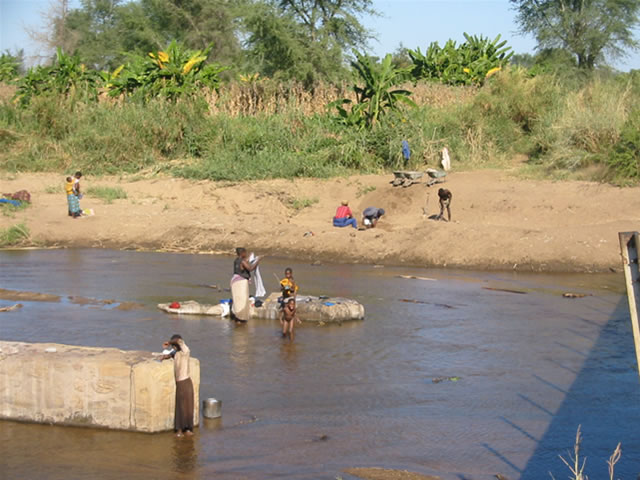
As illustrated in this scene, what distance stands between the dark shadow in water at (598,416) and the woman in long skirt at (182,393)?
2.88m

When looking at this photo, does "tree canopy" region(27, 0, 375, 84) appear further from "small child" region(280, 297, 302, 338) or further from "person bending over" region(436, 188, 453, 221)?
"small child" region(280, 297, 302, 338)

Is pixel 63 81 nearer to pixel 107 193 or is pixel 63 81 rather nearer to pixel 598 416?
pixel 107 193

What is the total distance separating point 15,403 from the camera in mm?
8492

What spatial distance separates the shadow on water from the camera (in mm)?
7561

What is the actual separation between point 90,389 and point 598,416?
16.6 ft

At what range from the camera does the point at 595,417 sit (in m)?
8.81

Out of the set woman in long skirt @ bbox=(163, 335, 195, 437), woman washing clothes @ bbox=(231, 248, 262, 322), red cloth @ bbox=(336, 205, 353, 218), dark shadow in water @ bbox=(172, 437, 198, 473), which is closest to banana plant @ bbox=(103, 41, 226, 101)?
red cloth @ bbox=(336, 205, 353, 218)

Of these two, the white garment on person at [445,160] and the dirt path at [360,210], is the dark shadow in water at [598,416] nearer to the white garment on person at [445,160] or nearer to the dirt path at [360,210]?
the dirt path at [360,210]

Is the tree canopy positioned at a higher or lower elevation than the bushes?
higher

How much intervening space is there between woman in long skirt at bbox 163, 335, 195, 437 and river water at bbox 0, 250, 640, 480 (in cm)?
13

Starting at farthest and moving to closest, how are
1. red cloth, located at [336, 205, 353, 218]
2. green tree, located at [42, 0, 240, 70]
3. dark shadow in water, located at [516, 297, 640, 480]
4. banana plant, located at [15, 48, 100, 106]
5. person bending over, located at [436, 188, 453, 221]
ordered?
green tree, located at [42, 0, 240, 70]
banana plant, located at [15, 48, 100, 106]
red cloth, located at [336, 205, 353, 218]
person bending over, located at [436, 188, 453, 221]
dark shadow in water, located at [516, 297, 640, 480]

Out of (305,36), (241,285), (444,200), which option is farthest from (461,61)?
(241,285)


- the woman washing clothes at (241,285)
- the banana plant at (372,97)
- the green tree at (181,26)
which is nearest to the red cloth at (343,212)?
the banana plant at (372,97)

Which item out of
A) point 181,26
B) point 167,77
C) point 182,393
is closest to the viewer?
point 182,393
